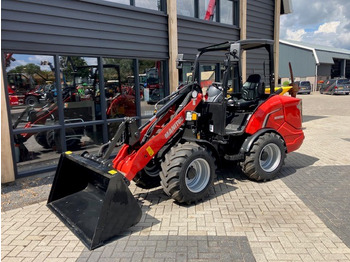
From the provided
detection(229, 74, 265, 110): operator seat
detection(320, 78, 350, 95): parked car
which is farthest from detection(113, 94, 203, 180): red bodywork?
detection(320, 78, 350, 95): parked car

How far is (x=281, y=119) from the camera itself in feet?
19.2

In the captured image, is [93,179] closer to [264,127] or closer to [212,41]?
[264,127]

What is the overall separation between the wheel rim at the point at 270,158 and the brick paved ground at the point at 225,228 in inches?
12.6

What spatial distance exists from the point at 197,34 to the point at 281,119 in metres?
4.26

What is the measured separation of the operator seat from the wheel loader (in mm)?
19

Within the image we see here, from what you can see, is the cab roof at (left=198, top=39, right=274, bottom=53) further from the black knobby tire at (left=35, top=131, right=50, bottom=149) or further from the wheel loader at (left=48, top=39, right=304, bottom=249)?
the black knobby tire at (left=35, top=131, right=50, bottom=149)

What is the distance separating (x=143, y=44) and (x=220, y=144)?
3555 millimetres

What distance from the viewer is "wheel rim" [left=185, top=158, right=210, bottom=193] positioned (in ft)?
15.1

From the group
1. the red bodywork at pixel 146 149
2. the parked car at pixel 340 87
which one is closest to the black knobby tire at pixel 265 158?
the red bodywork at pixel 146 149

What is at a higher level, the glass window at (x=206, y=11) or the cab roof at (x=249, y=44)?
the glass window at (x=206, y=11)

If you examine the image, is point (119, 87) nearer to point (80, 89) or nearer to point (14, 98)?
point (80, 89)

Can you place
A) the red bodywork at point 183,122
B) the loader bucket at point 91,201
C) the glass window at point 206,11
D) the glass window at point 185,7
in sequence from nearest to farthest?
the loader bucket at point 91,201, the red bodywork at point 183,122, the glass window at point 185,7, the glass window at point 206,11

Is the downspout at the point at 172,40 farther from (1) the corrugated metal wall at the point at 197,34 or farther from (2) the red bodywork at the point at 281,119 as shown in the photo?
(2) the red bodywork at the point at 281,119

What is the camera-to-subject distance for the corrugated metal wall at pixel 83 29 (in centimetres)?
Result: 546
